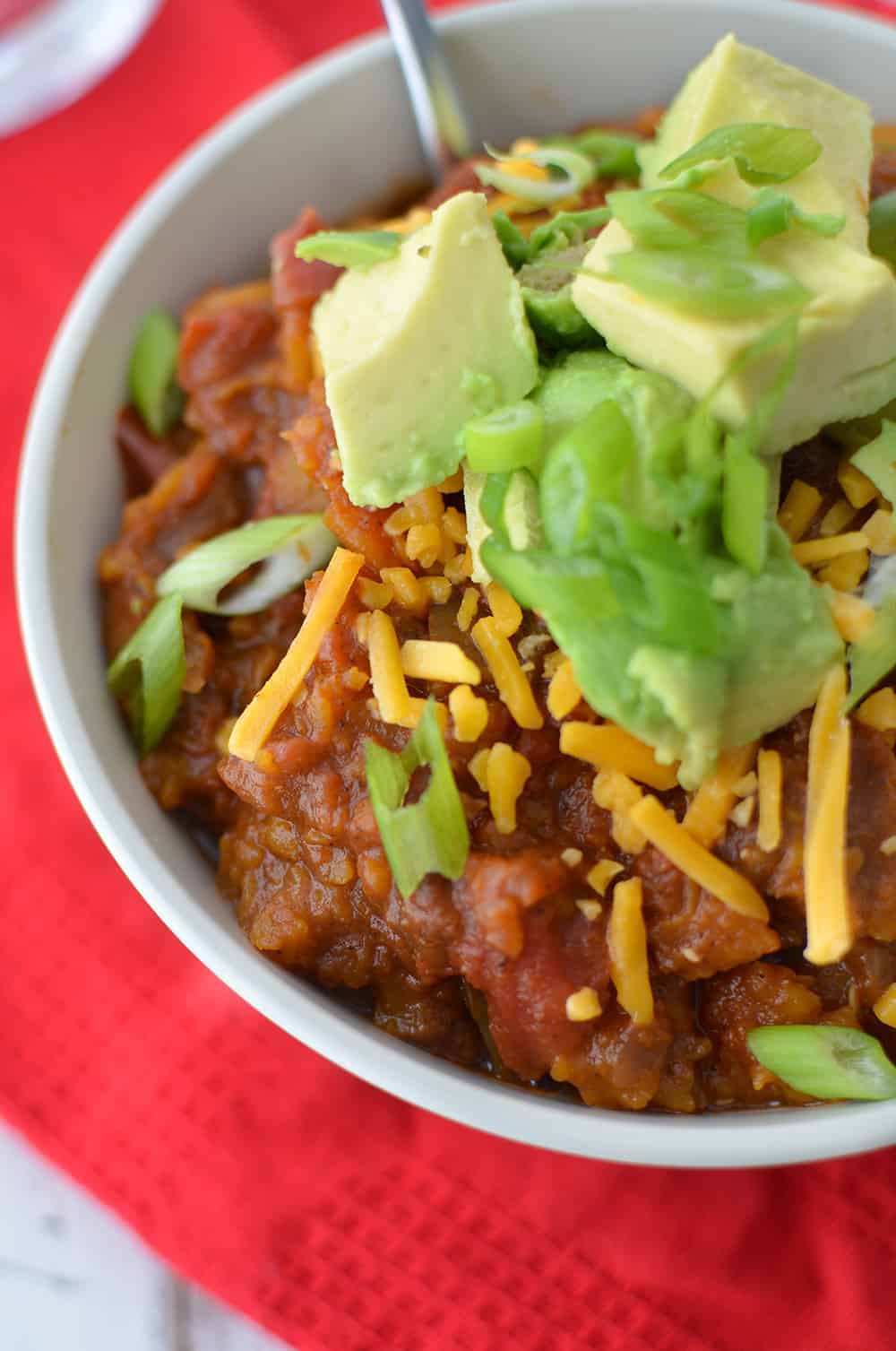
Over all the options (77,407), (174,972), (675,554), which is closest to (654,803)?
(675,554)

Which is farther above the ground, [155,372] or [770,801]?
[155,372]

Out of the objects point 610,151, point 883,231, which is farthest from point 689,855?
point 610,151

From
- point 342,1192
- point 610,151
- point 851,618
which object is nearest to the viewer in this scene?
point 851,618

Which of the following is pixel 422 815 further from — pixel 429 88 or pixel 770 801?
pixel 429 88

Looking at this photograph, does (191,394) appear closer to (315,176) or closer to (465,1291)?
(315,176)

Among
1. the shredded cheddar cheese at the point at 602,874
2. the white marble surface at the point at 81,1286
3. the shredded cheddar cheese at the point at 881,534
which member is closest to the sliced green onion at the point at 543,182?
the shredded cheddar cheese at the point at 881,534

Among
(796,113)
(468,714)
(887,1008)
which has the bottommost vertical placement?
(887,1008)

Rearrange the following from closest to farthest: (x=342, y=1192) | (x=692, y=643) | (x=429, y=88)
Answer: (x=692, y=643)
(x=342, y=1192)
(x=429, y=88)
